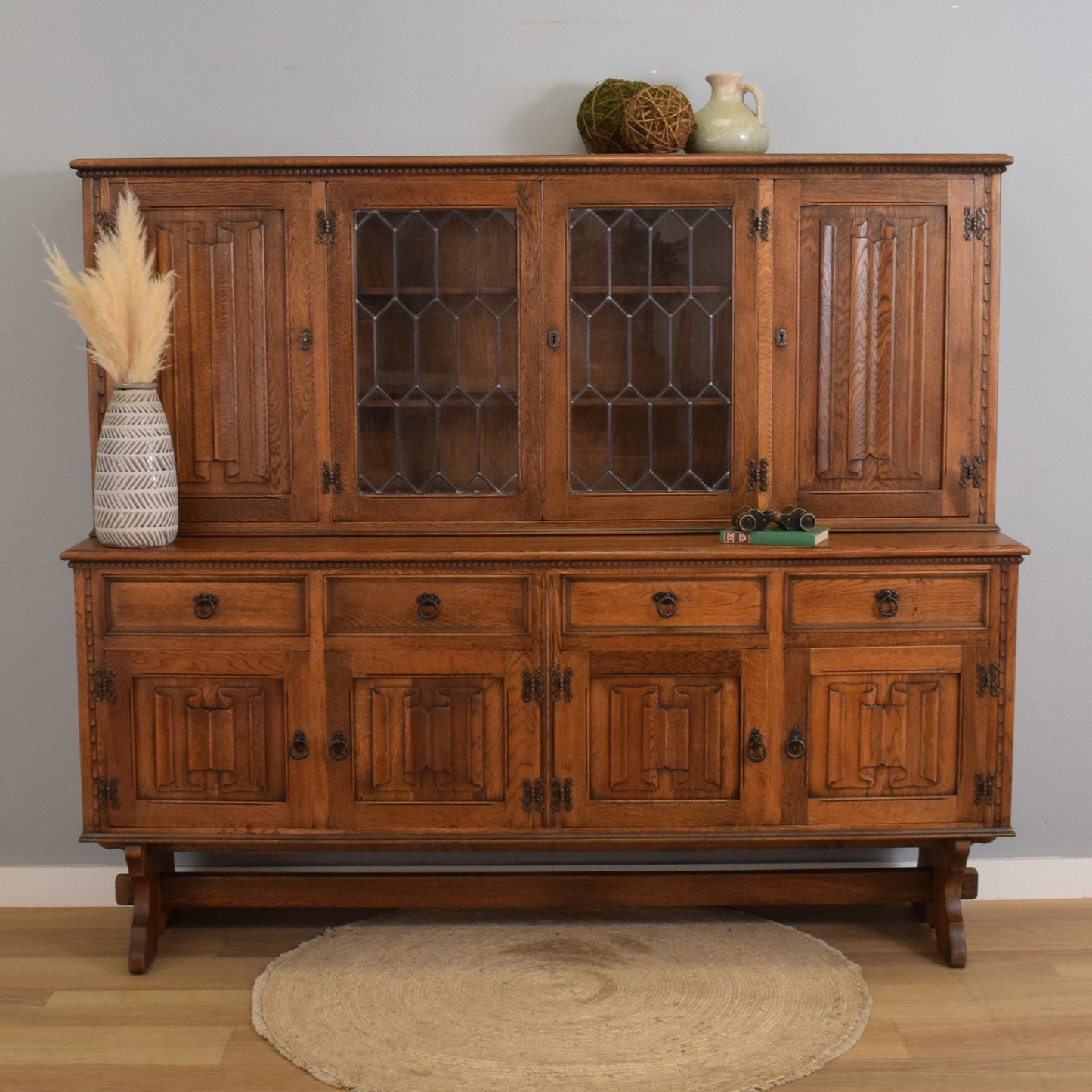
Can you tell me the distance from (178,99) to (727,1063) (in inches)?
102

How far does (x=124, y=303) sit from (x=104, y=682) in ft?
2.78

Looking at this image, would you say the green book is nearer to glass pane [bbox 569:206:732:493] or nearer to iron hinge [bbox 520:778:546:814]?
glass pane [bbox 569:206:732:493]

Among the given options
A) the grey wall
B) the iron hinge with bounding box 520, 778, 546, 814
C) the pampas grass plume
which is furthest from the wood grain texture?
the grey wall

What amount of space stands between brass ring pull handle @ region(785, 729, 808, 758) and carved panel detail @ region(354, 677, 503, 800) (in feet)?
2.13

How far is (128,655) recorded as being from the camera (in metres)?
3.09

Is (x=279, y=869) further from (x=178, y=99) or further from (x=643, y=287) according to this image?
(x=178, y=99)

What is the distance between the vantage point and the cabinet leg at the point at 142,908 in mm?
3180

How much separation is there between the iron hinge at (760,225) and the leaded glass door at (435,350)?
0.50 meters

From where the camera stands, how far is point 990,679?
3098 mm

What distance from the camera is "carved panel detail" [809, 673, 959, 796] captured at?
3.10 metres

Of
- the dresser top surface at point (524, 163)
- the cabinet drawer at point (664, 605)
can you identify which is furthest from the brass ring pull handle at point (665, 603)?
the dresser top surface at point (524, 163)

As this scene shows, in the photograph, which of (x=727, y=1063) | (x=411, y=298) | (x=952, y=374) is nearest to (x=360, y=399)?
(x=411, y=298)

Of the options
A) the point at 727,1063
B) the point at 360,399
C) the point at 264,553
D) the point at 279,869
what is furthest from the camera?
the point at 279,869

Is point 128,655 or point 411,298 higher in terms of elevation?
point 411,298
